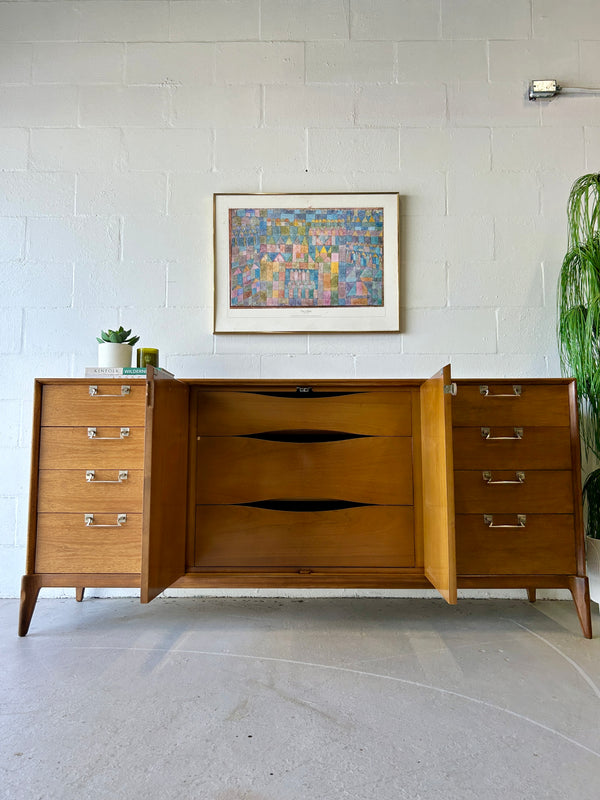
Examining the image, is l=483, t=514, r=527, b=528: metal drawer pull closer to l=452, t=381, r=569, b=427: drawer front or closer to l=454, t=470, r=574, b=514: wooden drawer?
l=454, t=470, r=574, b=514: wooden drawer

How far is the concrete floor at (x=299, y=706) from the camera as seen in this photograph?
100 centimetres

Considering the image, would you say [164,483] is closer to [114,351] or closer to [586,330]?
[114,351]

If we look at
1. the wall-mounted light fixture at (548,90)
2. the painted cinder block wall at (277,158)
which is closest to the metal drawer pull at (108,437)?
the painted cinder block wall at (277,158)

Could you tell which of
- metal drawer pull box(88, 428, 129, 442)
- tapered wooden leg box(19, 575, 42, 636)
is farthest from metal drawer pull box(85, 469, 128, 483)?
tapered wooden leg box(19, 575, 42, 636)

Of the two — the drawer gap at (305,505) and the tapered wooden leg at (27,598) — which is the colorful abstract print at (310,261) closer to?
the drawer gap at (305,505)

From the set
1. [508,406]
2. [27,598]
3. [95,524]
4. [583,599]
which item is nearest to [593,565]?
[583,599]

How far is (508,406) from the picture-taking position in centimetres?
183

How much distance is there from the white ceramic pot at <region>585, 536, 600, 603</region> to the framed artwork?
113cm

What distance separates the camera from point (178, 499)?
5.79ft

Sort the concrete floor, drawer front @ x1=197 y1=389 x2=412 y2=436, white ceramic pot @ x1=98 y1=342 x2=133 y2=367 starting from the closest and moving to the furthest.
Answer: the concrete floor < drawer front @ x1=197 y1=389 x2=412 y2=436 < white ceramic pot @ x1=98 y1=342 x2=133 y2=367

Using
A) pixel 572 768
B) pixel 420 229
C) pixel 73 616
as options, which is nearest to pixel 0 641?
pixel 73 616

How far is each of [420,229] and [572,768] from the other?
1.99 meters

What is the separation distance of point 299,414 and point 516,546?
2.81 feet

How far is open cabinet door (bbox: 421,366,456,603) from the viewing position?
1531 mm
